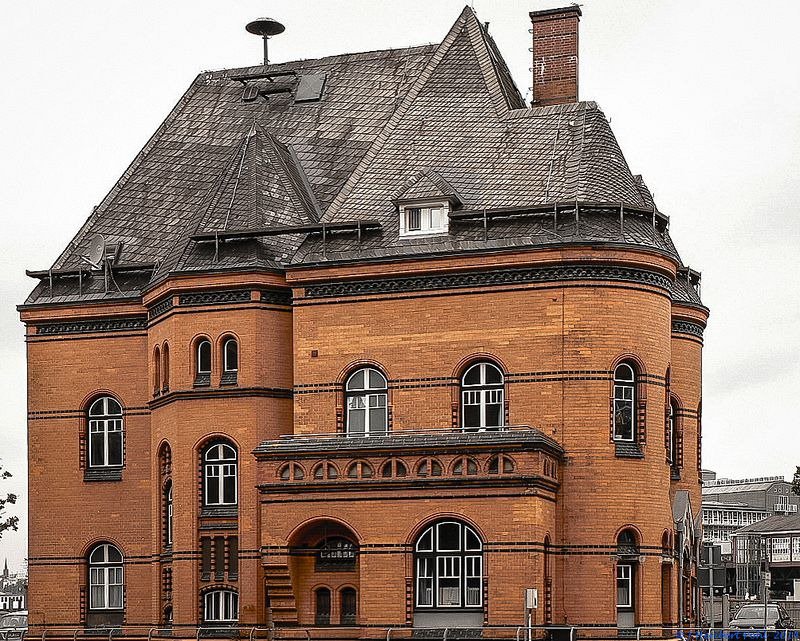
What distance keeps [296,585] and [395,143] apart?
13.4m

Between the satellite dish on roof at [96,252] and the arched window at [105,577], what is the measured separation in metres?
8.33

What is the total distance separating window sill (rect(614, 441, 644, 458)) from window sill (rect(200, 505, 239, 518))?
1018 cm

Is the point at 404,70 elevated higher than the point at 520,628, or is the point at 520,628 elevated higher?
the point at 404,70

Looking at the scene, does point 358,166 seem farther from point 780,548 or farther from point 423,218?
point 780,548

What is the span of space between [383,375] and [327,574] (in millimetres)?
5481

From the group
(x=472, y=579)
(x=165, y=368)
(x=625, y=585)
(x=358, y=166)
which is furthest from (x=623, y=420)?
(x=165, y=368)

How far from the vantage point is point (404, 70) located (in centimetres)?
5262

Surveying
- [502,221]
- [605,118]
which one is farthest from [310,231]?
[605,118]

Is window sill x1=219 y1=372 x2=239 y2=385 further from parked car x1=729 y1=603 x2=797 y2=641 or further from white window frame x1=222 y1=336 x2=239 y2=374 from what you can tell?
parked car x1=729 y1=603 x2=797 y2=641

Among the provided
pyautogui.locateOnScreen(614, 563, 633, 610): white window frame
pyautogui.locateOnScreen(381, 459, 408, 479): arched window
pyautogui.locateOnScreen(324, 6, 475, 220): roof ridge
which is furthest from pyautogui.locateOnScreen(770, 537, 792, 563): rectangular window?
pyautogui.locateOnScreen(381, 459, 408, 479): arched window

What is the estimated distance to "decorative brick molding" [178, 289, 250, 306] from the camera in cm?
4609

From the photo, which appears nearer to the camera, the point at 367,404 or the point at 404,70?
the point at 367,404

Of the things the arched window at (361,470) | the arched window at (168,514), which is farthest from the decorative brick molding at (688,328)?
the arched window at (168,514)

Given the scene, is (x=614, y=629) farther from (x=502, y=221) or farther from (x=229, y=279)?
(x=229, y=279)
